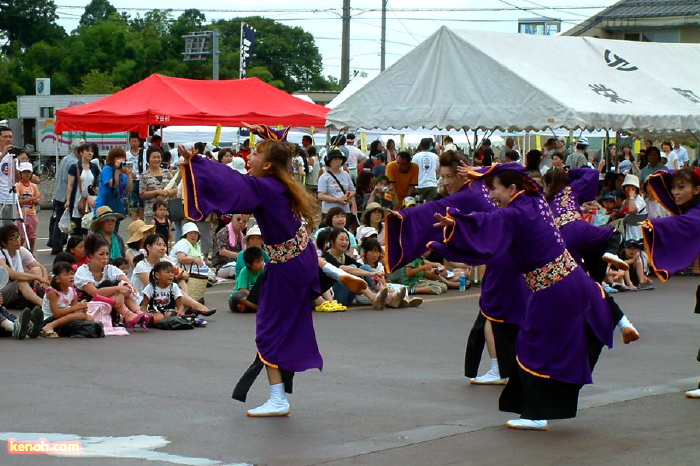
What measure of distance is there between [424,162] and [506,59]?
10.8 feet

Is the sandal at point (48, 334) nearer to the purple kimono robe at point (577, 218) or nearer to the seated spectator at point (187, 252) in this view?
the seated spectator at point (187, 252)

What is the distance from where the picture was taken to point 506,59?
16750mm

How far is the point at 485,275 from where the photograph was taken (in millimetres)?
8555

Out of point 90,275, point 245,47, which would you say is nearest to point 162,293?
point 90,275

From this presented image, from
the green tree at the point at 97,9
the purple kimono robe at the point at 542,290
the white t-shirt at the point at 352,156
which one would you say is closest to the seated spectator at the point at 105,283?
the purple kimono robe at the point at 542,290

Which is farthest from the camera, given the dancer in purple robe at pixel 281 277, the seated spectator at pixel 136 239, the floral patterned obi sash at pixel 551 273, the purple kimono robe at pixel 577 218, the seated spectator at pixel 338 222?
the seated spectator at pixel 338 222

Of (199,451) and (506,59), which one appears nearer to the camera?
(199,451)

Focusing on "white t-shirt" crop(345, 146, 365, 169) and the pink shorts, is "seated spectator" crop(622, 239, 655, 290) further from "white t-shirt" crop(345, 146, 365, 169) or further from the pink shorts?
"white t-shirt" crop(345, 146, 365, 169)

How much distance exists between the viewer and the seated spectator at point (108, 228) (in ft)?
44.4

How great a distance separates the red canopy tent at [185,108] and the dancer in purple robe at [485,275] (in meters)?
13.0

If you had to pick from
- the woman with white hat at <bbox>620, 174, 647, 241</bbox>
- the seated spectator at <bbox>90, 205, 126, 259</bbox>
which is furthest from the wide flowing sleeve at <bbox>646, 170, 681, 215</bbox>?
the woman with white hat at <bbox>620, 174, 647, 241</bbox>

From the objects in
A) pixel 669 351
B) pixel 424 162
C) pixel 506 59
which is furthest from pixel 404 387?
pixel 424 162

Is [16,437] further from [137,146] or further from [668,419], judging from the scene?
[137,146]

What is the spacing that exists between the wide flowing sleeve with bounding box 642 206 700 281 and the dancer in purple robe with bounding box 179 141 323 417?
2.33m
